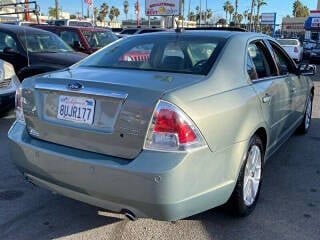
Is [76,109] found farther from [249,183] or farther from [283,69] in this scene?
[283,69]

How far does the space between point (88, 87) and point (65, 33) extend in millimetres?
10385

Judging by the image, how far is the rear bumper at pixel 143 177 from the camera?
2.94m

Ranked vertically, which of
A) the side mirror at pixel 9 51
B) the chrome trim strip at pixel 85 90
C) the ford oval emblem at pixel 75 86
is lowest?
the side mirror at pixel 9 51

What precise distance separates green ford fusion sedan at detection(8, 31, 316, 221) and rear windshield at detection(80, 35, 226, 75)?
14 millimetres

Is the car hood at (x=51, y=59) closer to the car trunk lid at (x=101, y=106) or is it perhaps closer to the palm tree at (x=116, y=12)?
the car trunk lid at (x=101, y=106)

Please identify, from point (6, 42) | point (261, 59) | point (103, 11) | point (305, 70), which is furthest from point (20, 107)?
point (103, 11)

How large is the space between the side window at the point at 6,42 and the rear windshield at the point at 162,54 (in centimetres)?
547

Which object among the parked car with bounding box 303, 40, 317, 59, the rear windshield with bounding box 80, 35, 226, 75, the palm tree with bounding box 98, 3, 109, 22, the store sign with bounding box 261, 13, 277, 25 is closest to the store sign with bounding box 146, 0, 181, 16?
the parked car with bounding box 303, 40, 317, 59

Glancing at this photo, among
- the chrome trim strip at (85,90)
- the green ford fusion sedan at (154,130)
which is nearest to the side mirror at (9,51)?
the green ford fusion sedan at (154,130)

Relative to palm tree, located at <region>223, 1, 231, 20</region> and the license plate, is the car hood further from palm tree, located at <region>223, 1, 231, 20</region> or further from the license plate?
palm tree, located at <region>223, 1, 231, 20</region>

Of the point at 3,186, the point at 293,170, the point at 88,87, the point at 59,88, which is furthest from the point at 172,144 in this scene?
the point at 293,170

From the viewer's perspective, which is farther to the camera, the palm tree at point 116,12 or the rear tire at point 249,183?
the palm tree at point 116,12

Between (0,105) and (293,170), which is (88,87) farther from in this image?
(0,105)

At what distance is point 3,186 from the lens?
179 inches
